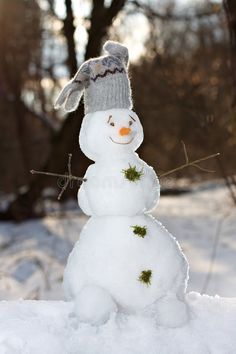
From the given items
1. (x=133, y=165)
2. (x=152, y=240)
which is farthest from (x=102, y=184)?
(x=152, y=240)

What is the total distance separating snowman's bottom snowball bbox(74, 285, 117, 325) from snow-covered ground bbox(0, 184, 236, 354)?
0.09 feet

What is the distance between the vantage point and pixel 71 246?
5.23m

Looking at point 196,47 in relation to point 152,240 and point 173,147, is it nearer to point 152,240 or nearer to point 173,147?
point 173,147

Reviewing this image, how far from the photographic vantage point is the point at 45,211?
7355 millimetres

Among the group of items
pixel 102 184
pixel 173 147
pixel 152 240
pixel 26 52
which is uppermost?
pixel 102 184

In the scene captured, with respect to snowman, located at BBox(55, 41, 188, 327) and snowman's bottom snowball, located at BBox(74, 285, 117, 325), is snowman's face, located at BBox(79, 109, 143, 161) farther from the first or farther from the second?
snowman's bottom snowball, located at BBox(74, 285, 117, 325)

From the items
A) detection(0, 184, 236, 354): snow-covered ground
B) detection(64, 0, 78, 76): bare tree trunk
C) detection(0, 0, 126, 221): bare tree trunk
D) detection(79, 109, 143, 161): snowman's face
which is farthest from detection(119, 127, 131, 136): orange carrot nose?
detection(64, 0, 78, 76): bare tree trunk

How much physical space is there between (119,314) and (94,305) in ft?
0.41

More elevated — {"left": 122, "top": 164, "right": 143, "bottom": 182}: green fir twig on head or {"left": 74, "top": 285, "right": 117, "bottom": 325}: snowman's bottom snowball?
{"left": 122, "top": 164, "right": 143, "bottom": 182}: green fir twig on head

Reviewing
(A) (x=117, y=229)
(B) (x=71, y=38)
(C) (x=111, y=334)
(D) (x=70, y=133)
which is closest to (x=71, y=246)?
(D) (x=70, y=133)

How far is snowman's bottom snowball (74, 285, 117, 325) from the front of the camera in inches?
65.2

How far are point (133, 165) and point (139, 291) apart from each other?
0.45 meters

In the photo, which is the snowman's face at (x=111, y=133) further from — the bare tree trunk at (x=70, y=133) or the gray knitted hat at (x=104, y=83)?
the bare tree trunk at (x=70, y=133)

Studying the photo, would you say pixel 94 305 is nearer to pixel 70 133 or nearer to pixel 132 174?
pixel 132 174
